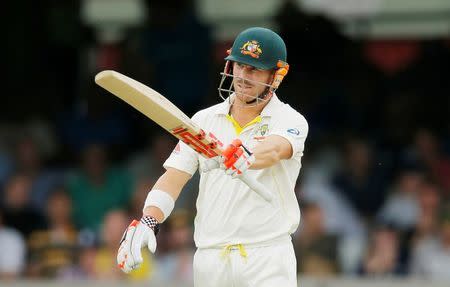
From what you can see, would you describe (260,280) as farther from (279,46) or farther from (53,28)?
(53,28)

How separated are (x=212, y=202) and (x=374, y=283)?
282cm

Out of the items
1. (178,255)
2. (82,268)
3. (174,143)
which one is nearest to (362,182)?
(174,143)

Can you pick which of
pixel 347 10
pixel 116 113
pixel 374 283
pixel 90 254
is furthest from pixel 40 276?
pixel 347 10

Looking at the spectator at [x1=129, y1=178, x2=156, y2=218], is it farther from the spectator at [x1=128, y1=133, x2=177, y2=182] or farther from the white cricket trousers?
Answer: the white cricket trousers

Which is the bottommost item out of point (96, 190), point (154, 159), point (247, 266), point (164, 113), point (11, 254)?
point (11, 254)

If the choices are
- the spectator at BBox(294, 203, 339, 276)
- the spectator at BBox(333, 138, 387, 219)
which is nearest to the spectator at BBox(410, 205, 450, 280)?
the spectator at BBox(294, 203, 339, 276)

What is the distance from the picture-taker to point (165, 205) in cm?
488

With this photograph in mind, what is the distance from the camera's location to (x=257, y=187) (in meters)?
4.61

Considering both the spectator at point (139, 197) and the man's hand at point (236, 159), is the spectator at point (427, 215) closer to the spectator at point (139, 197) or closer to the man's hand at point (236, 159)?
the spectator at point (139, 197)

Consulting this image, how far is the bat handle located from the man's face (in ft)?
1.36

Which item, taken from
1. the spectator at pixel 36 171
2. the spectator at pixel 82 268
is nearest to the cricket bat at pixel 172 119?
the spectator at pixel 82 268

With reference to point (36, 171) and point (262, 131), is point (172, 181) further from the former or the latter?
point (36, 171)

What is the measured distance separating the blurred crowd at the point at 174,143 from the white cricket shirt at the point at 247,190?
128 inches

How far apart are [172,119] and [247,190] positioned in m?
0.47
